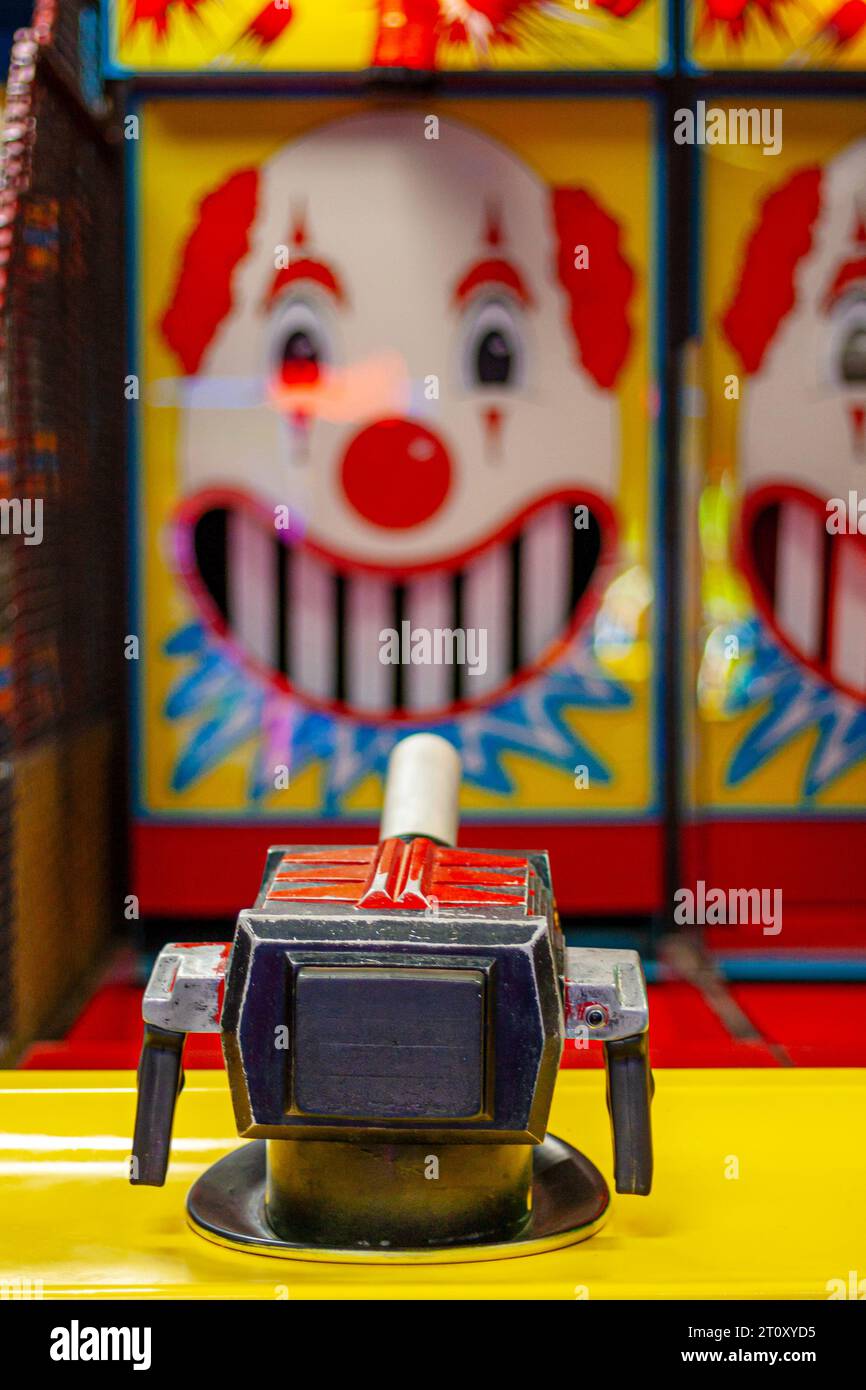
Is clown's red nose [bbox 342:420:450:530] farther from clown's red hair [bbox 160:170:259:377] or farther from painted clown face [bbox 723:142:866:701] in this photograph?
painted clown face [bbox 723:142:866:701]

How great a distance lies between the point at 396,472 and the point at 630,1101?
1.60 m

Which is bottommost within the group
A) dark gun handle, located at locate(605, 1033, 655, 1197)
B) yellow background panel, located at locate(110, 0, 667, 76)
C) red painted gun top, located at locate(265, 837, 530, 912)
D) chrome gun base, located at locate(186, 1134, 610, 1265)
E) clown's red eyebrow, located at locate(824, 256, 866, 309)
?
chrome gun base, located at locate(186, 1134, 610, 1265)

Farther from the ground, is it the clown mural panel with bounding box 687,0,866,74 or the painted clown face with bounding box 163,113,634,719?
the clown mural panel with bounding box 687,0,866,74

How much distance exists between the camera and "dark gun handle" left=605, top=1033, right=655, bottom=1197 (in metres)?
0.69

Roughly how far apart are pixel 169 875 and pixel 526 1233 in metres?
1.57

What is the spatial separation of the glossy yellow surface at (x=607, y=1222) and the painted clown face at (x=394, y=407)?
1.34 meters

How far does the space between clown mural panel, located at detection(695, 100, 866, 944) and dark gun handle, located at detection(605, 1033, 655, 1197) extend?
1.54m

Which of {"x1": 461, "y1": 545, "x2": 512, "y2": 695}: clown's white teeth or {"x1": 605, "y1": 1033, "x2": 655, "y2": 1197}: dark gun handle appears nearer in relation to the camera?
{"x1": 605, "y1": 1033, "x2": 655, "y2": 1197}: dark gun handle

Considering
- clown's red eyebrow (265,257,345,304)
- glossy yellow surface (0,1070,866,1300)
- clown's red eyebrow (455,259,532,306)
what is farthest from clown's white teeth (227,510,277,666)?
glossy yellow surface (0,1070,866,1300)

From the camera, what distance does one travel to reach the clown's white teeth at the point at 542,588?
7.29ft

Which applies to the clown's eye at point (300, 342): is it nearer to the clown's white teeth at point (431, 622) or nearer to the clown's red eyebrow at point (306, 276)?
the clown's red eyebrow at point (306, 276)

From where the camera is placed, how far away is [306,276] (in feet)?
7.09

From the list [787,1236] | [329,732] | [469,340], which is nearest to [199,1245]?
[787,1236]

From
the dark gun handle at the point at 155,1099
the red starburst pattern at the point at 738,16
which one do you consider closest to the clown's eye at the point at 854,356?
the red starburst pattern at the point at 738,16
